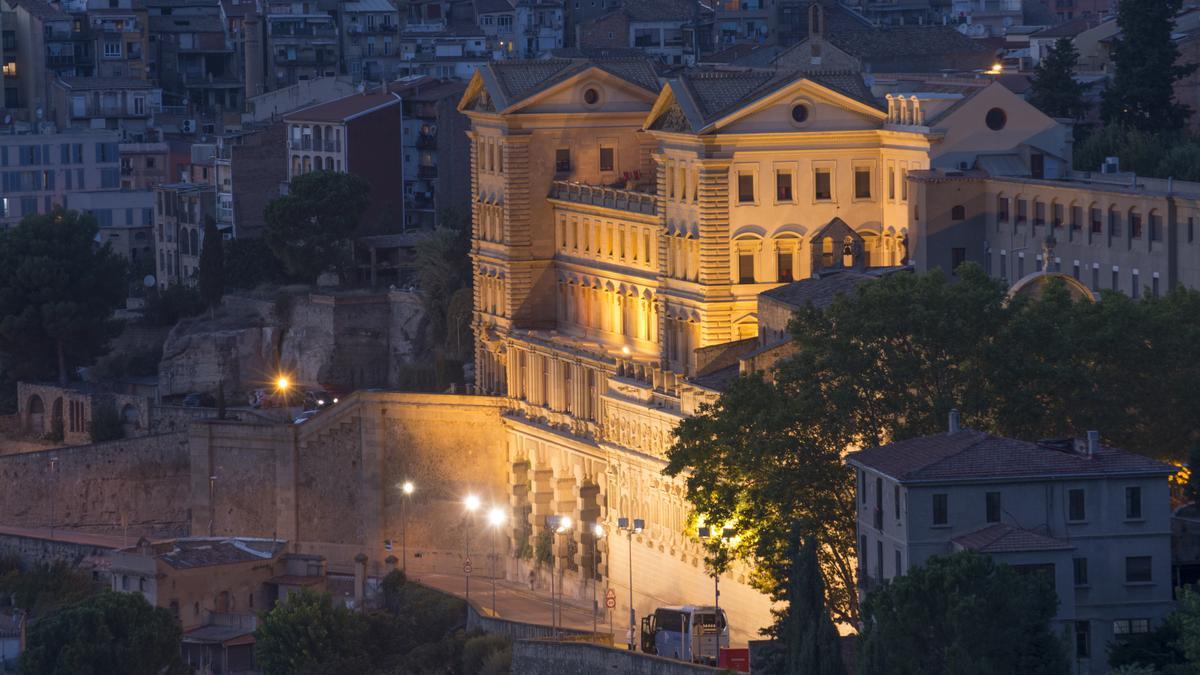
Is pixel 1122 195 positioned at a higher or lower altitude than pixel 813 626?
higher

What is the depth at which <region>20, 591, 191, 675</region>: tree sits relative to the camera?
100 metres

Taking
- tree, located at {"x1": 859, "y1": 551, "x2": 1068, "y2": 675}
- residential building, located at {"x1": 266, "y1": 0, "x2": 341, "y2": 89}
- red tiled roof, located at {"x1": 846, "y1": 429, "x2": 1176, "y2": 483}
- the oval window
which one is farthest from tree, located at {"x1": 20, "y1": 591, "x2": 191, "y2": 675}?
residential building, located at {"x1": 266, "y1": 0, "x2": 341, "y2": 89}

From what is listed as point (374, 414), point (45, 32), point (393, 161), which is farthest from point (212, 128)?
point (374, 414)

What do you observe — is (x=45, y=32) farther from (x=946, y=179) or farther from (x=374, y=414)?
(x=946, y=179)

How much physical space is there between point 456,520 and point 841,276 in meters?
20.1

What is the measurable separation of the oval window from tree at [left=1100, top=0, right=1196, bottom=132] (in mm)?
19176

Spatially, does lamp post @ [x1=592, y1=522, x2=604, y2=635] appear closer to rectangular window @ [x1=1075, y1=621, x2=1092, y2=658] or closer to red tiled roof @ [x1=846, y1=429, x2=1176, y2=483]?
red tiled roof @ [x1=846, y1=429, x2=1176, y2=483]

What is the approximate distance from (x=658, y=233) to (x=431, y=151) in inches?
1596

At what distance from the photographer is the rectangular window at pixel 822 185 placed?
106m

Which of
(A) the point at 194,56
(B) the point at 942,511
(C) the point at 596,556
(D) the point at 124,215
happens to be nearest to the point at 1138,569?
(B) the point at 942,511

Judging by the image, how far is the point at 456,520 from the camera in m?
115

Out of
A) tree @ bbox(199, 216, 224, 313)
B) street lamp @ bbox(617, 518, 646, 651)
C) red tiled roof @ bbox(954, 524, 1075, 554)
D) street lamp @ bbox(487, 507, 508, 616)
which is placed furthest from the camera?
tree @ bbox(199, 216, 224, 313)

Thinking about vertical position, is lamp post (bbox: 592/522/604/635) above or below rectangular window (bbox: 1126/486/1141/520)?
below

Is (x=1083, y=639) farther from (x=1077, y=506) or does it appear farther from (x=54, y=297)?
(x=54, y=297)
